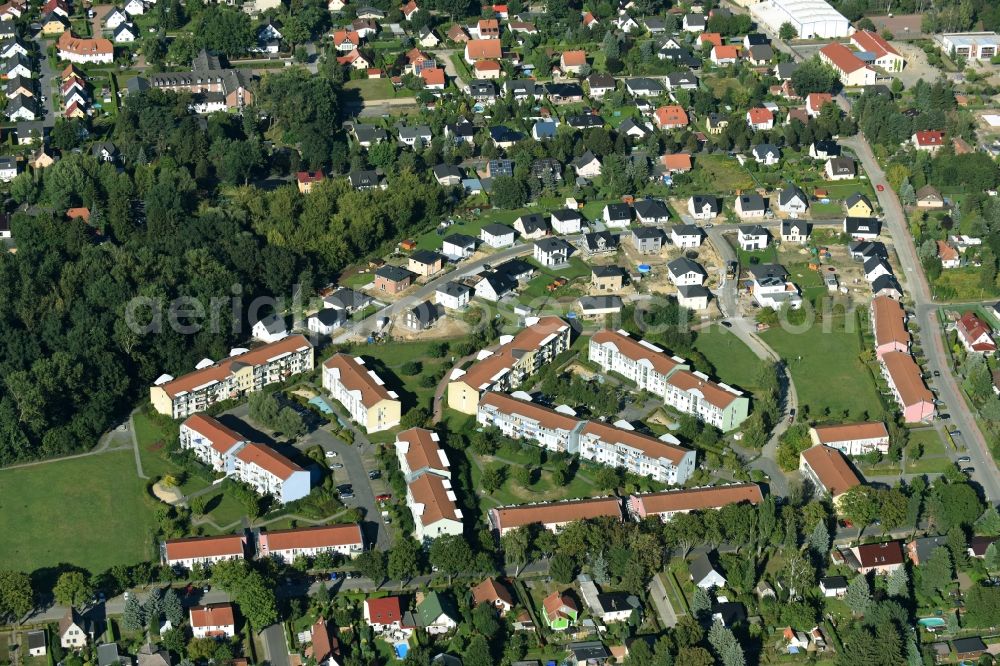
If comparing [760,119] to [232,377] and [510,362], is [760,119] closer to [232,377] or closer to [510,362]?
[510,362]

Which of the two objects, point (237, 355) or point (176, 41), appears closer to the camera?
point (237, 355)

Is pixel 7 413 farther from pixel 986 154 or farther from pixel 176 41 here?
pixel 986 154

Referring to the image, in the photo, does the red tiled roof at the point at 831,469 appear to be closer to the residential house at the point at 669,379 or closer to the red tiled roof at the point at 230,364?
the residential house at the point at 669,379

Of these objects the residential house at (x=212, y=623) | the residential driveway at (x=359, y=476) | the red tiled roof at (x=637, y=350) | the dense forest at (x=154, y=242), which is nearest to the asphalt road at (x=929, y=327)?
the red tiled roof at (x=637, y=350)

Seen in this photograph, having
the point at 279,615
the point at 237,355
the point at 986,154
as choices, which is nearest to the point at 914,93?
the point at 986,154

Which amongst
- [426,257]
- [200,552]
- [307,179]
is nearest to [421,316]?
[426,257]

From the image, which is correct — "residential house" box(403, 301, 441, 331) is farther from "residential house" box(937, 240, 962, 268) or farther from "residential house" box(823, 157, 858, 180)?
"residential house" box(823, 157, 858, 180)
